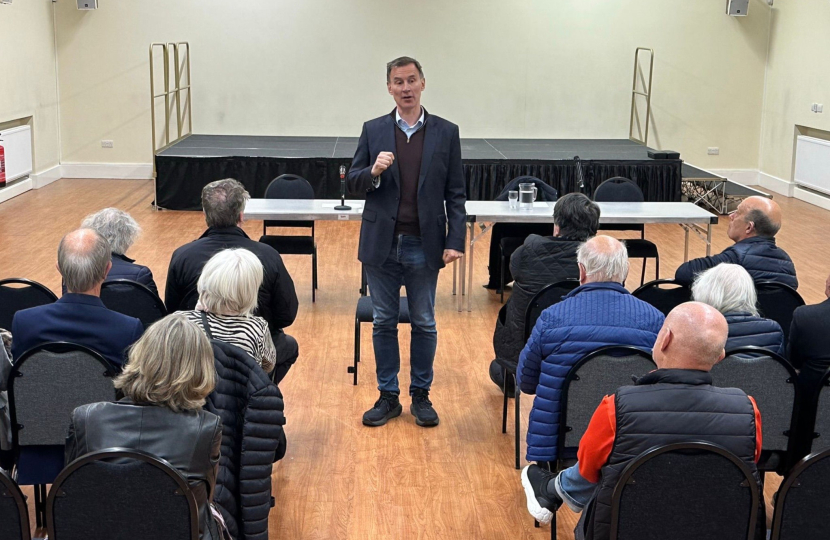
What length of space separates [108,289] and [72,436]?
146 centimetres

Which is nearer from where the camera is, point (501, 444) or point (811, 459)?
point (811, 459)

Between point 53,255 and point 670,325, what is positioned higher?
point 670,325

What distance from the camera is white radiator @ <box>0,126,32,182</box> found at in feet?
31.1

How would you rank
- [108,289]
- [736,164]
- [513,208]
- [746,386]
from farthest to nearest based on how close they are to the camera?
[736,164]
[513,208]
[108,289]
[746,386]

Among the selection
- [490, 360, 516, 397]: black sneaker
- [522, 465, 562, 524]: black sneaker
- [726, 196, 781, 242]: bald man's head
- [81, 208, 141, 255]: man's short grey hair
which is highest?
[726, 196, 781, 242]: bald man's head

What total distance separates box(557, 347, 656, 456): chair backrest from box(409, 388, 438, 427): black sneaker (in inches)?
49.4

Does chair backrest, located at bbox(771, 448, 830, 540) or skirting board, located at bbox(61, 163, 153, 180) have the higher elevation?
chair backrest, located at bbox(771, 448, 830, 540)

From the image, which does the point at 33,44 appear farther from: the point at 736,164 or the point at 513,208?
the point at 736,164

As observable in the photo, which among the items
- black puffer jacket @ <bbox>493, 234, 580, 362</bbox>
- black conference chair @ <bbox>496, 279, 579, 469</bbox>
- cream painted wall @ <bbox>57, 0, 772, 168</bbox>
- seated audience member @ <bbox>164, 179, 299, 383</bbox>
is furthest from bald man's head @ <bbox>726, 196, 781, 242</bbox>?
cream painted wall @ <bbox>57, 0, 772, 168</bbox>

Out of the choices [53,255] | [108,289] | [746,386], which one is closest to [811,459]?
[746,386]

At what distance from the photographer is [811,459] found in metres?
2.07

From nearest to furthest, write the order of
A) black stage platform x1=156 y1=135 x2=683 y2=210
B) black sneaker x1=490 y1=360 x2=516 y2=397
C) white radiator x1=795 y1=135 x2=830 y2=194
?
1. black sneaker x1=490 y1=360 x2=516 y2=397
2. black stage platform x1=156 y1=135 x2=683 y2=210
3. white radiator x1=795 y1=135 x2=830 y2=194

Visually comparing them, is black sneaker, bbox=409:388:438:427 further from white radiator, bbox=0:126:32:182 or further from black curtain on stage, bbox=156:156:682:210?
white radiator, bbox=0:126:32:182

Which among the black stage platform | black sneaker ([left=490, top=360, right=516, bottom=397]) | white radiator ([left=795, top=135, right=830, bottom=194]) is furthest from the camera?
white radiator ([left=795, top=135, right=830, bottom=194])
